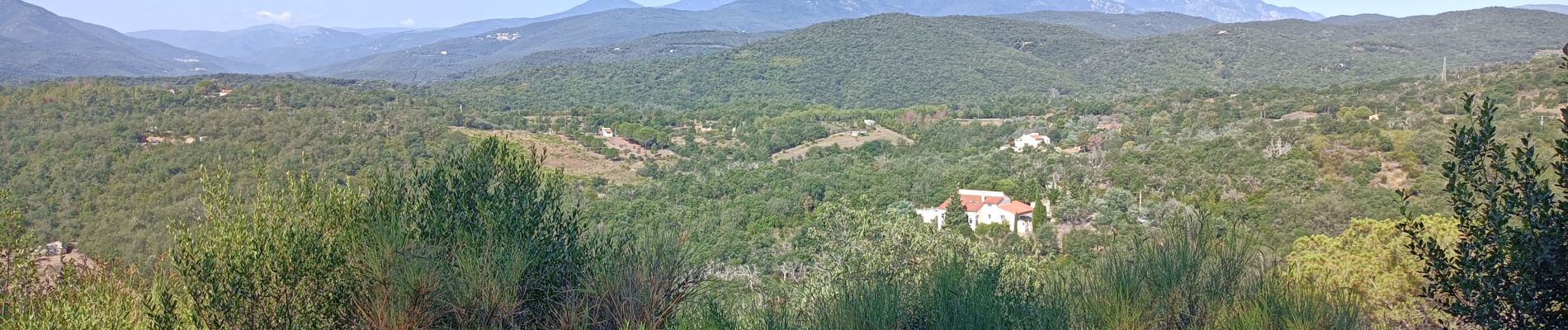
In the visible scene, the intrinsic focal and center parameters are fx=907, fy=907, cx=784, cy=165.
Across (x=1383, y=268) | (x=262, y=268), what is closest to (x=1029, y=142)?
(x=1383, y=268)

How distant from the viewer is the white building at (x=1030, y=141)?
30406 mm

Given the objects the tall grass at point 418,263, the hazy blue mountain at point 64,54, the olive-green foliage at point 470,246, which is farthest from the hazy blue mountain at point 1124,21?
the tall grass at point 418,263

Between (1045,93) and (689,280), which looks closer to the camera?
(689,280)

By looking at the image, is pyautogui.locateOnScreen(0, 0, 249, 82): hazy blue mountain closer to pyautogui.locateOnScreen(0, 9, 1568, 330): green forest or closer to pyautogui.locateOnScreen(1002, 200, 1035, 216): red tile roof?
pyautogui.locateOnScreen(0, 9, 1568, 330): green forest

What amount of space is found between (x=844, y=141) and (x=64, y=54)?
126482mm

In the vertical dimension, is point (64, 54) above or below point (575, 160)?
above

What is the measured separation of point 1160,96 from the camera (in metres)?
38.8

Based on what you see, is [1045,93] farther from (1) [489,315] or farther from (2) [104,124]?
(1) [489,315]

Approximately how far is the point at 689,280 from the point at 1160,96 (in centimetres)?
3856

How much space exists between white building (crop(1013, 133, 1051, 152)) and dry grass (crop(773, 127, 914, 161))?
19.4 ft

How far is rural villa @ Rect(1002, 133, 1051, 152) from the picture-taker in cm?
3034

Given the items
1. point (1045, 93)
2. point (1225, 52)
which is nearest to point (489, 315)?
point (1045, 93)

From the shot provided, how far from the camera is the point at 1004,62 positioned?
2670 inches

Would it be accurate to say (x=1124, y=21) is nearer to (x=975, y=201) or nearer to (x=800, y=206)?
(x=975, y=201)
